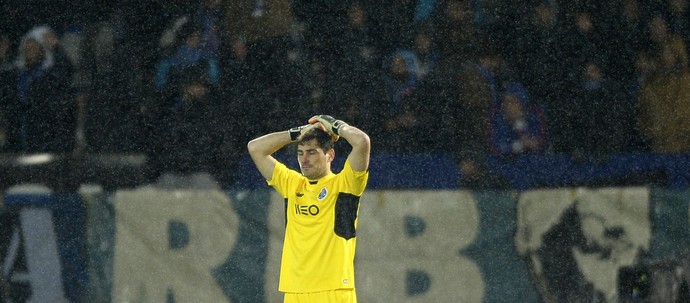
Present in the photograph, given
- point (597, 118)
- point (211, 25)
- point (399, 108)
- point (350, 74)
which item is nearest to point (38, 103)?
point (211, 25)

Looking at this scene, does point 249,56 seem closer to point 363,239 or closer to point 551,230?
point 363,239

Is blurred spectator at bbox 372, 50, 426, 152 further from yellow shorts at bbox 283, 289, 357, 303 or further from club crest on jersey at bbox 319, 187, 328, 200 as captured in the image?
yellow shorts at bbox 283, 289, 357, 303

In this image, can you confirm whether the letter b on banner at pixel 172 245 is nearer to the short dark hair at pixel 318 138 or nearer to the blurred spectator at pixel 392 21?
the blurred spectator at pixel 392 21

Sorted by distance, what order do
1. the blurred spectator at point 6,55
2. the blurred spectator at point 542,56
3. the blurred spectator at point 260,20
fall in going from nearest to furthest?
the blurred spectator at point 542,56 < the blurred spectator at point 6,55 < the blurred spectator at point 260,20

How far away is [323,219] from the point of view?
672 centimetres

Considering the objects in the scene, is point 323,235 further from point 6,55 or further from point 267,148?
point 6,55

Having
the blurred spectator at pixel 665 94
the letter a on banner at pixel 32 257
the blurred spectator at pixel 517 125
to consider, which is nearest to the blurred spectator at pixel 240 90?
the letter a on banner at pixel 32 257

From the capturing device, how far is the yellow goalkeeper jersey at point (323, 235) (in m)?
6.64

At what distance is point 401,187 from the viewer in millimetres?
8828

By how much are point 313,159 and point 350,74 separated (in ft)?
9.68

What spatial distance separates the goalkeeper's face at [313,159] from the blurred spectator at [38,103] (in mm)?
3184

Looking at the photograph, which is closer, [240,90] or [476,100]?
[476,100]

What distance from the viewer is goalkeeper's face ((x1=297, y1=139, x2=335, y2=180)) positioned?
6.69 m

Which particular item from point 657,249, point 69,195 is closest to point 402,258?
point 657,249
